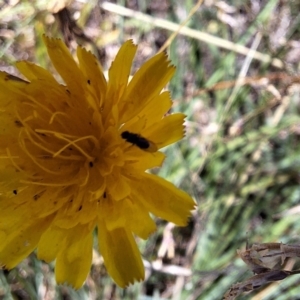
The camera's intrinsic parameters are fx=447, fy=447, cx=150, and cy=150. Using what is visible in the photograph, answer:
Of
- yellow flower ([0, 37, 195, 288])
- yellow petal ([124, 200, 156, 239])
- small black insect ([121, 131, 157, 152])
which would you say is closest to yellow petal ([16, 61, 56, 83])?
yellow flower ([0, 37, 195, 288])

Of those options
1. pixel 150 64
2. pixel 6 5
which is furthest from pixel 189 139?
pixel 6 5

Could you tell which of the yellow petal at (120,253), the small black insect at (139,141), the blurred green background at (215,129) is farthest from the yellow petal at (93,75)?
the blurred green background at (215,129)

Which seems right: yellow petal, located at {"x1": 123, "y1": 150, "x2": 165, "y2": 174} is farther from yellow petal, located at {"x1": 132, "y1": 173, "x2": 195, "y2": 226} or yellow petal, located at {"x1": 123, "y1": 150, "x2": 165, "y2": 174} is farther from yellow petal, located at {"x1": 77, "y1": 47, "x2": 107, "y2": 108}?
yellow petal, located at {"x1": 77, "y1": 47, "x2": 107, "y2": 108}

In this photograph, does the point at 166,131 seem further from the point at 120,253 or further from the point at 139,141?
the point at 120,253

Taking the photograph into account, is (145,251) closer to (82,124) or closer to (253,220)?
(253,220)

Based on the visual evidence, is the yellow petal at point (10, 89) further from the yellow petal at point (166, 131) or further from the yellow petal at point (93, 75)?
the yellow petal at point (166, 131)

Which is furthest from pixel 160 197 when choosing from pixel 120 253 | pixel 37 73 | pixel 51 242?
pixel 37 73

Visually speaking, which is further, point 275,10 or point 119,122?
point 275,10
